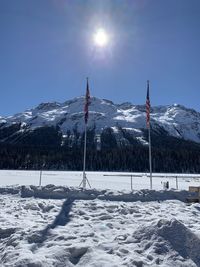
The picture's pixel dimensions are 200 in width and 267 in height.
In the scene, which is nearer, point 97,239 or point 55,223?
point 97,239

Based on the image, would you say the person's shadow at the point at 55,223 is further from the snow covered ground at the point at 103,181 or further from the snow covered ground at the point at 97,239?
the snow covered ground at the point at 103,181

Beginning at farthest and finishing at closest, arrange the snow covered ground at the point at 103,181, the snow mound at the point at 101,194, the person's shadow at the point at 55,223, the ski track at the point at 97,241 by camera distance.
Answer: the snow covered ground at the point at 103,181 < the snow mound at the point at 101,194 < the person's shadow at the point at 55,223 < the ski track at the point at 97,241

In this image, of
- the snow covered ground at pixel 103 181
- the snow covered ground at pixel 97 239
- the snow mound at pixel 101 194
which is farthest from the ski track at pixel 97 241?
the snow covered ground at pixel 103 181

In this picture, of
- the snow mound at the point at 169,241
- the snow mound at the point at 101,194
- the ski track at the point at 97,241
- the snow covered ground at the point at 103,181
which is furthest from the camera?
the snow covered ground at the point at 103,181

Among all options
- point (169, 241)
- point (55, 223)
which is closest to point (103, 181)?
point (55, 223)

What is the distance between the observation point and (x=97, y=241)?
10102mm

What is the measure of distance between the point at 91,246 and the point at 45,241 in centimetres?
153

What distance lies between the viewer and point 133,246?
9406mm

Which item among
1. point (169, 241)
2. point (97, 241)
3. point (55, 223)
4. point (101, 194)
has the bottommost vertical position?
point (97, 241)

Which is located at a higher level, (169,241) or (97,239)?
(169,241)

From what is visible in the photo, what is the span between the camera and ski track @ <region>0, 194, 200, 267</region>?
333 inches

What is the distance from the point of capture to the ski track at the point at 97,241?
8.45m

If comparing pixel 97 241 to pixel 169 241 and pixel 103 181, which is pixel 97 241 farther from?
pixel 103 181

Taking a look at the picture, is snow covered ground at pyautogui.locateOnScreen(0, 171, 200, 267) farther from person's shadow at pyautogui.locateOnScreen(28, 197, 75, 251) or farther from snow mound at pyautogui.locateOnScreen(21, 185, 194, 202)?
snow mound at pyautogui.locateOnScreen(21, 185, 194, 202)
